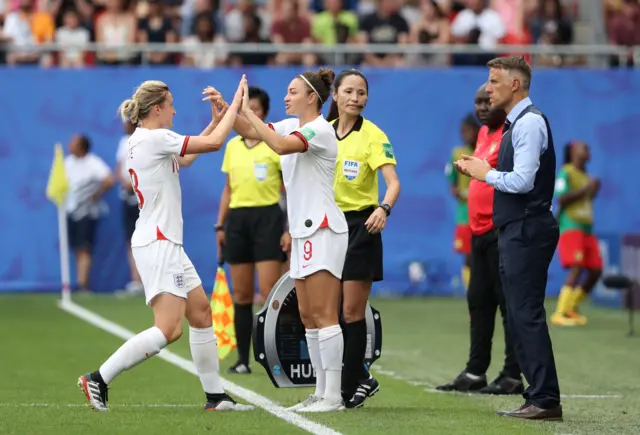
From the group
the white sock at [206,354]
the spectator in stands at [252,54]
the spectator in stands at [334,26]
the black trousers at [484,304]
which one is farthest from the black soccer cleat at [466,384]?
the spectator in stands at [334,26]

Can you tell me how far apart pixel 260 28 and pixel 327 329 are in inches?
531

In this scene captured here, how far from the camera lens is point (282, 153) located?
900cm

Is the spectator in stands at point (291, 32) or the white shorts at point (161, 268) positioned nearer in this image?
the white shorts at point (161, 268)

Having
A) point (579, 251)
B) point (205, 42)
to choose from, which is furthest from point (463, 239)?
point (205, 42)

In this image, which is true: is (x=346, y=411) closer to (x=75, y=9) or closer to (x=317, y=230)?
(x=317, y=230)

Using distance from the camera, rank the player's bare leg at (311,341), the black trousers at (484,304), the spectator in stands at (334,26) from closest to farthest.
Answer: the player's bare leg at (311,341) → the black trousers at (484,304) → the spectator in stands at (334,26)

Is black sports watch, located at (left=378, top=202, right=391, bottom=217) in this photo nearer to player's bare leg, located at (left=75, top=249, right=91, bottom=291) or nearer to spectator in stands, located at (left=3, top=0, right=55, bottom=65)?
player's bare leg, located at (left=75, top=249, right=91, bottom=291)

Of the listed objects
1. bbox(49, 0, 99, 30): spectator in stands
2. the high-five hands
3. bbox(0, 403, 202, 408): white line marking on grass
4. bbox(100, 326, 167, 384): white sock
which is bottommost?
bbox(0, 403, 202, 408): white line marking on grass

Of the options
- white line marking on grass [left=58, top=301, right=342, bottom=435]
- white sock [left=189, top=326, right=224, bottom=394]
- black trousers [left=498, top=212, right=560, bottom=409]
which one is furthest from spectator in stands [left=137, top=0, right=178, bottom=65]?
black trousers [left=498, top=212, right=560, bottom=409]

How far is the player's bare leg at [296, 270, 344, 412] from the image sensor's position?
364 inches

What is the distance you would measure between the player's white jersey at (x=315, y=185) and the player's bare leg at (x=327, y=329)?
0.32 meters

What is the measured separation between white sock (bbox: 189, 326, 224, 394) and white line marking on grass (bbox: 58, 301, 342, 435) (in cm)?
44

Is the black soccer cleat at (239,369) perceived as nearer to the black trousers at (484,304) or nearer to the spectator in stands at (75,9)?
the black trousers at (484,304)

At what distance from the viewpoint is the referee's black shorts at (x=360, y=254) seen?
32.2 ft
